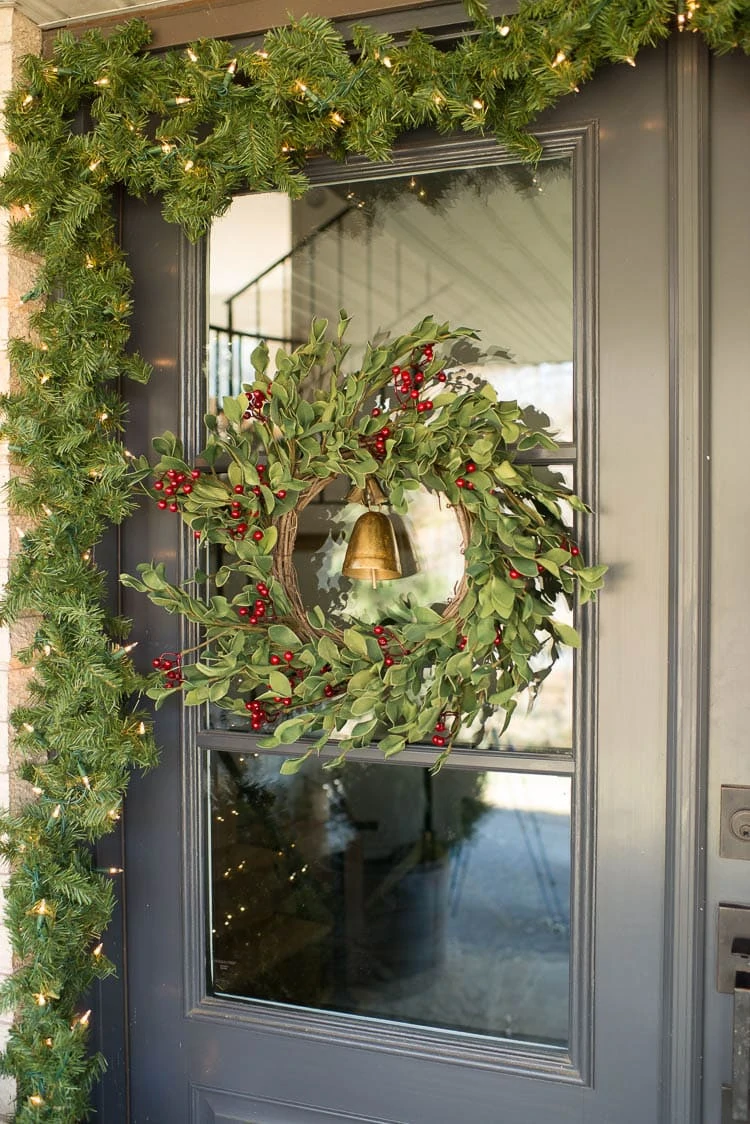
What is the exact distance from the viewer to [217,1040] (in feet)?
5.32

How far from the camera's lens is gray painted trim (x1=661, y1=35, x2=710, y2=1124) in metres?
1.36

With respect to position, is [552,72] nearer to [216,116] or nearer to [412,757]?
[216,116]

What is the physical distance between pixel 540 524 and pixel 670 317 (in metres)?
0.38

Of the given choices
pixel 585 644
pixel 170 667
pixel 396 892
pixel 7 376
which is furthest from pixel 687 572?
pixel 7 376

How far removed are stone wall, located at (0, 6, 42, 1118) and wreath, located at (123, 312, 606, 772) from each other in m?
0.27

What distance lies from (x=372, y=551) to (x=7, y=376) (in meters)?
0.68

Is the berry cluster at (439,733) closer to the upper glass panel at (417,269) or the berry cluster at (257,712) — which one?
the berry cluster at (257,712)

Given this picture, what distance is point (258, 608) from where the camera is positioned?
55.8 inches

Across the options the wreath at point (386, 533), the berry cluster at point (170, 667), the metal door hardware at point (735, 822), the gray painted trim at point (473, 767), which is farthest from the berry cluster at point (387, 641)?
the metal door hardware at point (735, 822)

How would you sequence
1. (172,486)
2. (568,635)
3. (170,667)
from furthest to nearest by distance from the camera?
(170,667) → (172,486) → (568,635)

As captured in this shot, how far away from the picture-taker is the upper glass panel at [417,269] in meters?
1.47

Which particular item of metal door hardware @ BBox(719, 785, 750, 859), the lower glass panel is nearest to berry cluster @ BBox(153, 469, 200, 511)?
the lower glass panel

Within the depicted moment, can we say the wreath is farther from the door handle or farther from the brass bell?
the door handle

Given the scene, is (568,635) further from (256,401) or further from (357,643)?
(256,401)
